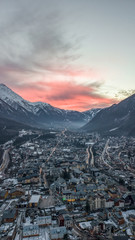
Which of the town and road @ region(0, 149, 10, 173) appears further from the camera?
road @ region(0, 149, 10, 173)

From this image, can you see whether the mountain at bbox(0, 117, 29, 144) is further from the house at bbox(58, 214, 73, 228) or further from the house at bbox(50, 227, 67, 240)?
the house at bbox(50, 227, 67, 240)

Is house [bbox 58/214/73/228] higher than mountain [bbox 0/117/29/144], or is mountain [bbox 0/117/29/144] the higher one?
mountain [bbox 0/117/29/144]

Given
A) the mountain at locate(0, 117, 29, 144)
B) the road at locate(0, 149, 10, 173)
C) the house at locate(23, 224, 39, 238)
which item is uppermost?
the mountain at locate(0, 117, 29, 144)

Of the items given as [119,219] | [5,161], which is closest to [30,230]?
[119,219]

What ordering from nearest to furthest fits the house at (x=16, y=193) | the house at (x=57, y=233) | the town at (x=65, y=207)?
the house at (x=57, y=233), the town at (x=65, y=207), the house at (x=16, y=193)

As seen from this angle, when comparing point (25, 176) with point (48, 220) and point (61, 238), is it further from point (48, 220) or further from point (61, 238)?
point (61, 238)

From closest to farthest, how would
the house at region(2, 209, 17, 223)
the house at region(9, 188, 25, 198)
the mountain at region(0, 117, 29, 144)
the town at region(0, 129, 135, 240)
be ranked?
the town at region(0, 129, 135, 240)
the house at region(2, 209, 17, 223)
the house at region(9, 188, 25, 198)
the mountain at region(0, 117, 29, 144)

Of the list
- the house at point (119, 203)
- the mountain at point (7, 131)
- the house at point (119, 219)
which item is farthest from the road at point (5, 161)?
the house at point (119, 219)

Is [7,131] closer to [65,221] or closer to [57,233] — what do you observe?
[65,221]

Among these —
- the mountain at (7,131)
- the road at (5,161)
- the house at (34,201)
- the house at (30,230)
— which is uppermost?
the mountain at (7,131)

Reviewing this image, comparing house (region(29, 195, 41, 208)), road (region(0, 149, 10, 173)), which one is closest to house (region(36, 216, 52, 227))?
house (region(29, 195, 41, 208))

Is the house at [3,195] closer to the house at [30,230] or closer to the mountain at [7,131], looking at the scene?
the house at [30,230]
